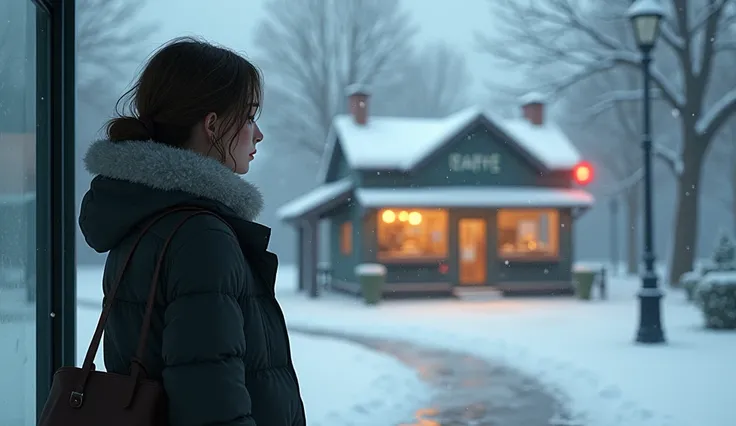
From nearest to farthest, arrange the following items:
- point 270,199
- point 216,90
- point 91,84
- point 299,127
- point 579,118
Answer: point 216,90, point 91,84, point 299,127, point 579,118, point 270,199

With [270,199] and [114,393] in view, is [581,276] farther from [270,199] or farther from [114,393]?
[270,199]

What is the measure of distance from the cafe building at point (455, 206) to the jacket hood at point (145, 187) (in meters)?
19.1

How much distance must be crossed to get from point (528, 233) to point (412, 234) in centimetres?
343

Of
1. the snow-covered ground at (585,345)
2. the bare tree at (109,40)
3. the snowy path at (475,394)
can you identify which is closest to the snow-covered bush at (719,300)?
the snow-covered ground at (585,345)

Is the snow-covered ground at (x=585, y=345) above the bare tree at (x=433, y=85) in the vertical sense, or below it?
below

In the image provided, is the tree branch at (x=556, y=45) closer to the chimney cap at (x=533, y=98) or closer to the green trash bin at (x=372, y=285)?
the chimney cap at (x=533, y=98)

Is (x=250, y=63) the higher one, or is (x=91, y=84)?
(x=91, y=84)

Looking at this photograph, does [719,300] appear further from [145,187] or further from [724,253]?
[145,187]

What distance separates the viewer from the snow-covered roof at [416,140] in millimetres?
21828

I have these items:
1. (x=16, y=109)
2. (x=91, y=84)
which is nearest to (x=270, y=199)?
(x=91, y=84)

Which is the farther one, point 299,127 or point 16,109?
point 299,127

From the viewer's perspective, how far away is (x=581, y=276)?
20812 millimetres

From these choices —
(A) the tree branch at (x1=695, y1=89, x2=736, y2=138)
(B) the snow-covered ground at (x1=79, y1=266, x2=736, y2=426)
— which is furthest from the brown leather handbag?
(A) the tree branch at (x1=695, y1=89, x2=736, y2=138)

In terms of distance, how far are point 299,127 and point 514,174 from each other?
11.1m
